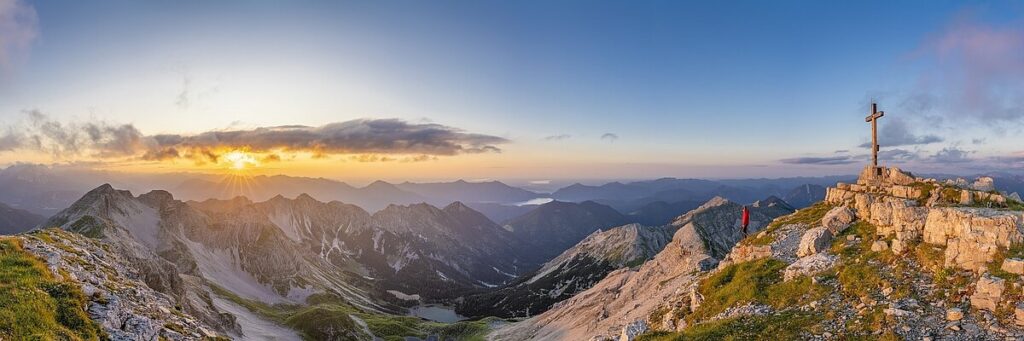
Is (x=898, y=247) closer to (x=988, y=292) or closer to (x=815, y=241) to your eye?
(x=815, y=241)

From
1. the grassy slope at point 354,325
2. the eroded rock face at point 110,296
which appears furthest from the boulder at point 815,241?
the grassy slope at point 354,325

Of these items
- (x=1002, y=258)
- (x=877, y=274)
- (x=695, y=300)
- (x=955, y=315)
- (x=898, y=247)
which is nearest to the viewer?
(x=955, y=315)

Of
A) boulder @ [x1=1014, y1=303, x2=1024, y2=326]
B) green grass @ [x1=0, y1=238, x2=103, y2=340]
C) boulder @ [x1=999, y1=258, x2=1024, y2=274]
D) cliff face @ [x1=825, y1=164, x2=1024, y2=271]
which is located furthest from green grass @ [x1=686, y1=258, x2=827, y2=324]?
green grass @ [x1=0, y1=238, x2=103, y2=340]

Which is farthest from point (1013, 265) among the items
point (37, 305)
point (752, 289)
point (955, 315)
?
point (37, 305)

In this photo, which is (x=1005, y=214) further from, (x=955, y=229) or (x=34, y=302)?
(x=34, y=302)

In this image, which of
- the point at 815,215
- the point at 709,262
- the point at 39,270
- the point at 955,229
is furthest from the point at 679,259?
the point at 39,270

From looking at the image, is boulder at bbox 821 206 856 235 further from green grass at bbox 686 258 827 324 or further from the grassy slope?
the grassy slope

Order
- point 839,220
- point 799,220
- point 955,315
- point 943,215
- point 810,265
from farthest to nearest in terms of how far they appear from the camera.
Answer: point 799,220
point 839,220
point 810,265
point 943,215
point 955,315
